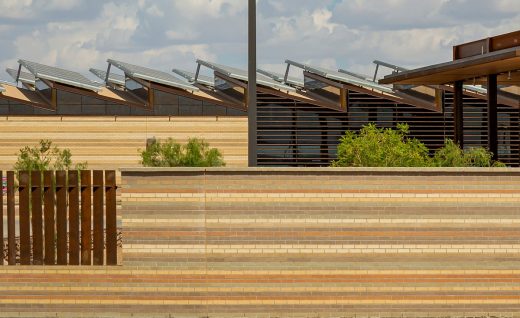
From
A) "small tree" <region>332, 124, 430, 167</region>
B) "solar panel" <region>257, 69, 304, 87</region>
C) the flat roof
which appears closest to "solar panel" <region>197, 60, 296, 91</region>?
"solar panel" <region>257, 69, 304, 87</region>

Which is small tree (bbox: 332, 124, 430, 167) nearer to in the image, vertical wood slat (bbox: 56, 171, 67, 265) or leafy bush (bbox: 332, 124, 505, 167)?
leafy bush (bbox: 332, 124, 505, 167)

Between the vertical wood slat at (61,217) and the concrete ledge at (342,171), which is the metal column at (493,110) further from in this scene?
the vertical wood slat at (61,217)

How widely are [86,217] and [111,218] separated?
41 centimetres

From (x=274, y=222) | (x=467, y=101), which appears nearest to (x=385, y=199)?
(x=274, y=222)

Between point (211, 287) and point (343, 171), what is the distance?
2632mm

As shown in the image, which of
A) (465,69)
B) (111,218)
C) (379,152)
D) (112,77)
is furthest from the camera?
(112,77)

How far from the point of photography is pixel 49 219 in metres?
15.8

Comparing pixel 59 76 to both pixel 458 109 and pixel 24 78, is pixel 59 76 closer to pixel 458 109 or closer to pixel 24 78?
pixel 24 78

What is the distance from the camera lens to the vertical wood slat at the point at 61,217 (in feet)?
51.6

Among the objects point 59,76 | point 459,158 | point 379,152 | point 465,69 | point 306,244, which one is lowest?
point 306,244

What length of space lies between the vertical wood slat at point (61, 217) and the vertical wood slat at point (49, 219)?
0.08 metres

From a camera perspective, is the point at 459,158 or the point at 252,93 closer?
the point at 252,93

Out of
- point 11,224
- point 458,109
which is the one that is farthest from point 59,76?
point 11,224

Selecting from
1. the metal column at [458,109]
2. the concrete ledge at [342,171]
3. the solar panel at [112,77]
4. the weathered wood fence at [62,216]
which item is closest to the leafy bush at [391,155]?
the concrete ledge at [342,171]
